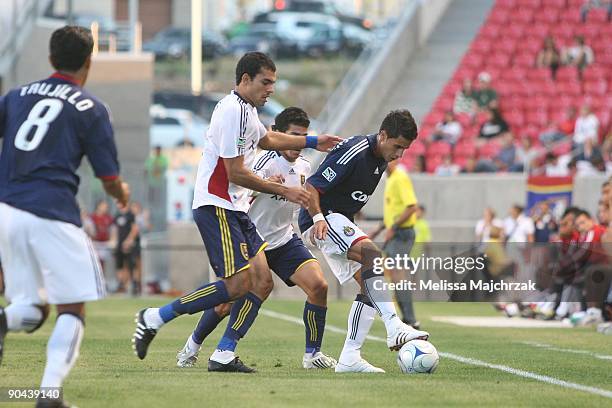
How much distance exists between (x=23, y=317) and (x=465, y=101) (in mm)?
23269

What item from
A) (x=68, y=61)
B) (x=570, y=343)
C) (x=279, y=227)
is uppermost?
(x=68, y=61)

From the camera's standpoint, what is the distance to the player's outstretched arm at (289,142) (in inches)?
384

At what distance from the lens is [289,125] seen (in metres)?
10.6

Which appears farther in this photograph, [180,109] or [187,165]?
[180,109]

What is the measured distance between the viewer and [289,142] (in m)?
9.76

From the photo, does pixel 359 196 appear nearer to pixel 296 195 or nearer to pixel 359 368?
pixel 296 195

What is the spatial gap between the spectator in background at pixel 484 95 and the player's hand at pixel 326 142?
1938cm

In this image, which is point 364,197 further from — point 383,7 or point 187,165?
point 383,7

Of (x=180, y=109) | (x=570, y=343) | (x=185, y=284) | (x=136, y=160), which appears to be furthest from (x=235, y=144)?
(x=180, y=109)

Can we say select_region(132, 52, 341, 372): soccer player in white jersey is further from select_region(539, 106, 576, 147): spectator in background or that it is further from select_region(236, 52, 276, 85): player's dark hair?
select_region(539, 106, 576, 147): spectator in background

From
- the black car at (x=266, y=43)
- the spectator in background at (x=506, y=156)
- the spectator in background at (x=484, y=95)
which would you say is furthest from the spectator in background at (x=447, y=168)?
the black car at (x=266, y=43)

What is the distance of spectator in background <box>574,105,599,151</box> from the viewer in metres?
25.9

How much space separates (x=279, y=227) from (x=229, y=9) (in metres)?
44.8

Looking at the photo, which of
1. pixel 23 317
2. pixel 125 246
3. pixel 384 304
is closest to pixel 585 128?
pixel 125 246
